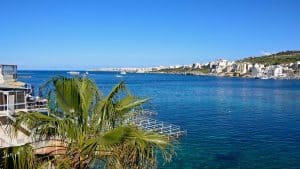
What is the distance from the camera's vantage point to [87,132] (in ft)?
29.8

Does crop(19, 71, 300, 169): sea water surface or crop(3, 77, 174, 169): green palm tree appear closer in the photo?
crop(3, 77, 174, 169): green palm tree

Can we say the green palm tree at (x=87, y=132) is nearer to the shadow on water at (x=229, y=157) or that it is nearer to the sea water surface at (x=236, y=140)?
the sea water surface at (x=236, y=140)

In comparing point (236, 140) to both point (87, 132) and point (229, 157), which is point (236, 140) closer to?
point (229, 157)

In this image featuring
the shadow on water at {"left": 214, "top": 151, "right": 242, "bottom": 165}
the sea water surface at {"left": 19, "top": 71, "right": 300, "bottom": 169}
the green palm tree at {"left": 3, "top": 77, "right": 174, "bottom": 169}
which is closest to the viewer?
the green palm tree at {"left": 3, "top": 77, "right": 174, "bottom": 169}

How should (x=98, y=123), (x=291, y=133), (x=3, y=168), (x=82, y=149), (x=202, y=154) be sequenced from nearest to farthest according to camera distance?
(x=3, y=168) < (x=82, y=149) < (x=98, y=123) < (x=202, y=154) < (x=291, y=133)

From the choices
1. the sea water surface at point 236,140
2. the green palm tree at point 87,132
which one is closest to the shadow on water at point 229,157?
the sea water surface at point 236,140

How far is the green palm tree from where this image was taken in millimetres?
8344

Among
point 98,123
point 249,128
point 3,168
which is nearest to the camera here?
point 3,168

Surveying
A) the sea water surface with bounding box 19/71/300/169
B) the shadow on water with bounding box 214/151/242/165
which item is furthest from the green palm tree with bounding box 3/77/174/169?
the shadow on water with bounding box 214/151/242/165

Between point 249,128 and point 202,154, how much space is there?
62.7ft

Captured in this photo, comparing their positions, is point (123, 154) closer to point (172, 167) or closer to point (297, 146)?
point (172, 167)

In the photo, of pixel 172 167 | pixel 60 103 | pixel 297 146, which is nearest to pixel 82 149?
pixel 60 103

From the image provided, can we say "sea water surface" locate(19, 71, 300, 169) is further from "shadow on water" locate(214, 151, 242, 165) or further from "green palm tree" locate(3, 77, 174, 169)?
"green palm tree" locate(3, 77, 174, 169)

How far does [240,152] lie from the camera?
118ft
